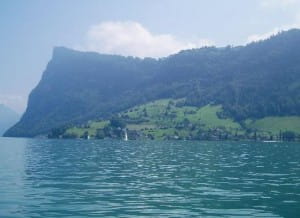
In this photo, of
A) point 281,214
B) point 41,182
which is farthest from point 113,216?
point 41,182

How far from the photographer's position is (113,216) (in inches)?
1407

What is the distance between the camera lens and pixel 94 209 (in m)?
38.7

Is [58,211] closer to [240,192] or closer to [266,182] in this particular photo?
[240,192]

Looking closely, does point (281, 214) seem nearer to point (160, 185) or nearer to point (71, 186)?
point (160, 185)

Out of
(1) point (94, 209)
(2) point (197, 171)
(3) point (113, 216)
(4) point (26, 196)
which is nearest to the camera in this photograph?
(3) point (113, 216)

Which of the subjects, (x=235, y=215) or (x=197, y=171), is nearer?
(x=235, y=215)

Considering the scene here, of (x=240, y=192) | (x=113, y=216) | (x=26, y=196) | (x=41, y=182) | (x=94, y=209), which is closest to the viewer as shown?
(x=113, y=216)

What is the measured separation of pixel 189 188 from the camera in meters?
52.5

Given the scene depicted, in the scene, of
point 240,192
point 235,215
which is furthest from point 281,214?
point 240,192

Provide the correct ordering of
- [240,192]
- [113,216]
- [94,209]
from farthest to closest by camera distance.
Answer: [240,192]
[94,209]
[113,216]

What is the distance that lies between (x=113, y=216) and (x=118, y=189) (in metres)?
15.8

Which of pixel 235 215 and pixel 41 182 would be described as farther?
pixel 41 182

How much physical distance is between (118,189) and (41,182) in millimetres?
11571

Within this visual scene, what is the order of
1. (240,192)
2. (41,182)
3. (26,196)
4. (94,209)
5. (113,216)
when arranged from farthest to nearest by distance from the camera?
(41,182), (240,192), (26,196), (94,209), (113,216)
